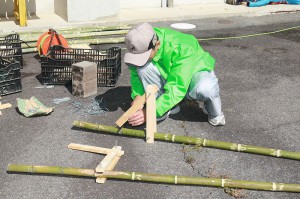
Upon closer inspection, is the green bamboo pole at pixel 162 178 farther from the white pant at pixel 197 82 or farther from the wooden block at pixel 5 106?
the wooden block at pixel 5 106

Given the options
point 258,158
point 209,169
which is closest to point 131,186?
point 209,169

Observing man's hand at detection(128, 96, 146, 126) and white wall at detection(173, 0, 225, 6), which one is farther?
white wall at detection(173, 0, 225, 6)

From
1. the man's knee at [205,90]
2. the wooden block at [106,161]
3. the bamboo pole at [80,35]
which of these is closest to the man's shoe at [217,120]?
the man's knee at [205,90]

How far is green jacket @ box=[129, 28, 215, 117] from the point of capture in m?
5.41

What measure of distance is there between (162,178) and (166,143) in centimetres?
102

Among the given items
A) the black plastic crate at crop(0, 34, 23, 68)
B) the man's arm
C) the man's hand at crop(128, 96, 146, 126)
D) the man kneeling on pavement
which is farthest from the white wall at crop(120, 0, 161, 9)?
the man's hand at crop(128, 96, 146, 126)

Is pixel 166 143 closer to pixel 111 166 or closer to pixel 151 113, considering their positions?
pixel 151 113

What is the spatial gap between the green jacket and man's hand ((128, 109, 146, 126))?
227mm

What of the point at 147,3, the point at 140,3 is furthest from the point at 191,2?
the point at 140,3

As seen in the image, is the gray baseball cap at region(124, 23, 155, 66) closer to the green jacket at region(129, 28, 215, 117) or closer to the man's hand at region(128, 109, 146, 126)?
the green jacket at region(129, 28, 215, 117)

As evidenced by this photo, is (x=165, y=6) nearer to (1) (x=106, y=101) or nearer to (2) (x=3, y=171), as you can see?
(1) (x=106, y=101)

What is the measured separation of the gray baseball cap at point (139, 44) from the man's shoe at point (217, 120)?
164 centimetres

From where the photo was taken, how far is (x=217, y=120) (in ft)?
20.2

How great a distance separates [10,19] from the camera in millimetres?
12008
